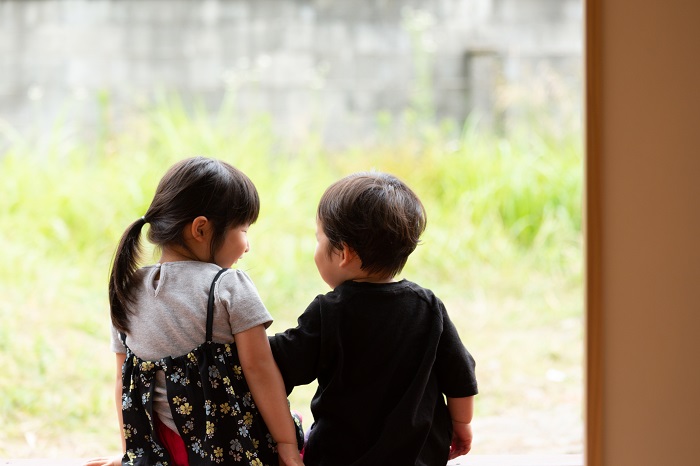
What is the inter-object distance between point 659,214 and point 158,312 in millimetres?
1038

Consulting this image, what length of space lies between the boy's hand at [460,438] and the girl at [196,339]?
0.33 metres

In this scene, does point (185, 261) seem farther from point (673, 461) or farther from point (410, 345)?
point (673, 461)

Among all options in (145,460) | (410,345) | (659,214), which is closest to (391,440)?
(410,345)

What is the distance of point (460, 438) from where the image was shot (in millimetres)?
1751

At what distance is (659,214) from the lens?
173 cm

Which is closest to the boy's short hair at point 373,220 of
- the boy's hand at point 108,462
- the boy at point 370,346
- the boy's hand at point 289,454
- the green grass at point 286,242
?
the boy at point 370,346

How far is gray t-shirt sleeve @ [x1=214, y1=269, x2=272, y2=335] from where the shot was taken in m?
1.60

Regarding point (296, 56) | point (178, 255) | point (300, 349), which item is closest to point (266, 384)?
point (300, 349)

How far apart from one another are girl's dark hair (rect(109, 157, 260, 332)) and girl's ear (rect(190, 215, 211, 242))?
0.01 meters

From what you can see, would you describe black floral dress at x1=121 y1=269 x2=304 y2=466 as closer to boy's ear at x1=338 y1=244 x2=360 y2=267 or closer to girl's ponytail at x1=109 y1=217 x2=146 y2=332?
girl's ponytail at x1=109 y1=217 x2=146 y2=332

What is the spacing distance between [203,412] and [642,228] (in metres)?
0.96

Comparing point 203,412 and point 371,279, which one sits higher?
point 371,279

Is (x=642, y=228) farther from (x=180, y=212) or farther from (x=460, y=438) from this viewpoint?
(x=180, y=212)

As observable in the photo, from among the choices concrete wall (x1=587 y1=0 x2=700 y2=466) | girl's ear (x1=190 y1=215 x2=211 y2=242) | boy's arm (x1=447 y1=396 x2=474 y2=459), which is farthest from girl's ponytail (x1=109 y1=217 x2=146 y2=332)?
concrete wall (x1=587 y1=0 x2=700 y2=466)
